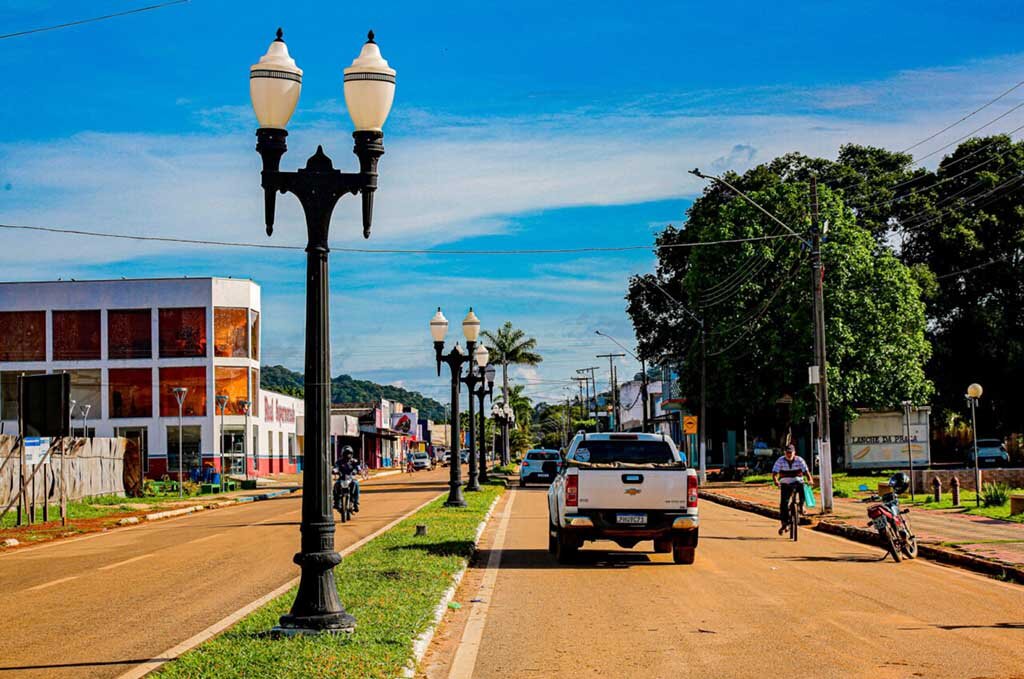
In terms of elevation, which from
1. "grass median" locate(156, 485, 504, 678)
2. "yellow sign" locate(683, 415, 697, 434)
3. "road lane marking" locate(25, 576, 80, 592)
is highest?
"yellow sign" locate(683, 415, 697, 434)

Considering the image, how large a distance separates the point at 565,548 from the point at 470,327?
16808 millimetres

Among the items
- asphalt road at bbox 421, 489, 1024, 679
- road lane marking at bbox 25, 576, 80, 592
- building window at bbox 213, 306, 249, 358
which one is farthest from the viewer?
building window at bbox 213, 306, 249, 358

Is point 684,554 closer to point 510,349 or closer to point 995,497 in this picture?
point 995,497

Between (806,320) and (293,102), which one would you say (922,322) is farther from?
(293,102)

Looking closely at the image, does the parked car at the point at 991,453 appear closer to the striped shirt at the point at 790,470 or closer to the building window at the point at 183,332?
the striped shirt at the point at 790,470

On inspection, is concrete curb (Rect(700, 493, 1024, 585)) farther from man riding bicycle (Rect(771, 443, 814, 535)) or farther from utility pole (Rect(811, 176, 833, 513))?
utility pole (Rect(811, 176, 833, 513))

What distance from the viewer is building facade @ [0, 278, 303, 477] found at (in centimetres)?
7306

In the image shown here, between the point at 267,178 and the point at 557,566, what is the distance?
926 centimetres

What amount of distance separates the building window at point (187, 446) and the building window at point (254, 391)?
387 cm

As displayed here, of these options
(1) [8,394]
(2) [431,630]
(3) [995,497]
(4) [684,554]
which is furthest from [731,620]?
(1) [8,394]

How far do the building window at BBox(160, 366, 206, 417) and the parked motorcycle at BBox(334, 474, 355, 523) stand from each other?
46.4 meters

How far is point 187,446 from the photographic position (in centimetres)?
7362

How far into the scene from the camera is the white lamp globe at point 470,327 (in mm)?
34250

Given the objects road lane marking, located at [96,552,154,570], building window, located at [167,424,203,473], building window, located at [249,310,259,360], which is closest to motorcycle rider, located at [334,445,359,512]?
road lane marking, located at [96,552,154,570]
